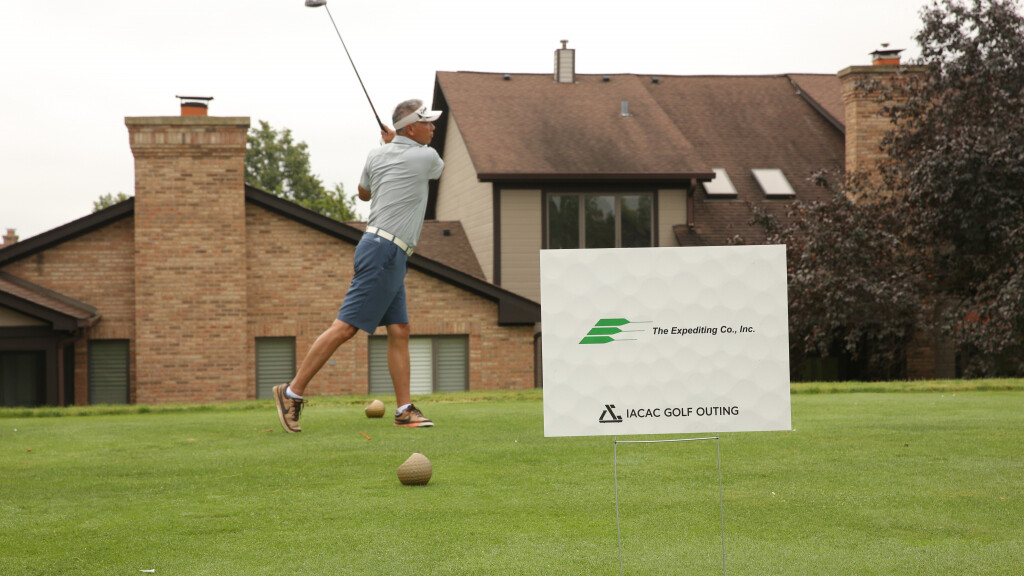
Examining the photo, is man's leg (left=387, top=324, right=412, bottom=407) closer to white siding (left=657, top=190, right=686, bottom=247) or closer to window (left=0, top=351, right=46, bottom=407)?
window (left=0, top=351, right=46, bottom=407)

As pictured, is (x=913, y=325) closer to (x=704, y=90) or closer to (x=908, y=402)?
(x=704, y=90)

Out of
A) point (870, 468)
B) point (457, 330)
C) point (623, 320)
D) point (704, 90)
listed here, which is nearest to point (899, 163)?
point (704, 90)

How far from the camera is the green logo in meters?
3.71

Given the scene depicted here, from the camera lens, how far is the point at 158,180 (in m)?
21.6

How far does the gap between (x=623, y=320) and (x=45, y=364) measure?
19.5m

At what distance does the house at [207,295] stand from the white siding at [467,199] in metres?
3.47

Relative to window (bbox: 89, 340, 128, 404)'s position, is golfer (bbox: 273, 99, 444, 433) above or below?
above

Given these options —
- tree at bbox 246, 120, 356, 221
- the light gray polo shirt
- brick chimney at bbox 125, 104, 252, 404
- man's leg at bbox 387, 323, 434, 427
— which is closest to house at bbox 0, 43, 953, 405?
brick chimney at bbox 125, 104, 252, 404

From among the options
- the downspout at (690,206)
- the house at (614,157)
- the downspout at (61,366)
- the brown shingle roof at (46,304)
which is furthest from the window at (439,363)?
the downspout at (690,206)

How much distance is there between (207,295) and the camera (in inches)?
856

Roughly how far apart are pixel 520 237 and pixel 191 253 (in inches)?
316

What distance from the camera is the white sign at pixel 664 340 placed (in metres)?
3.69

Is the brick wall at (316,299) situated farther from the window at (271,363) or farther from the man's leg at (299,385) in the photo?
the man's leg at (299,385)

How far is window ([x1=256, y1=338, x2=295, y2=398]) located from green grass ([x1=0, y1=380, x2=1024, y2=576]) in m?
14.3
